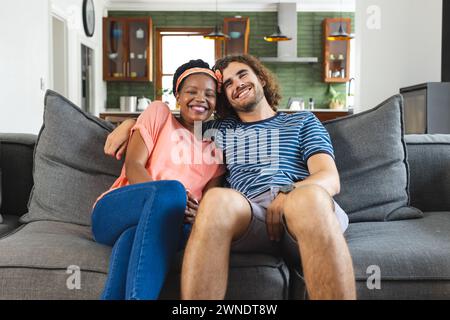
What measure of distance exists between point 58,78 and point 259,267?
5.34 m

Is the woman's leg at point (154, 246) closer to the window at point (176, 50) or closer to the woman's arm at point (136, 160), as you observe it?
the woman's arm at point (136, 160)

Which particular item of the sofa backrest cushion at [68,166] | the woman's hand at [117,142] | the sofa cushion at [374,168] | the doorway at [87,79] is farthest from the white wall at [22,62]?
the sofa cushion at [374,168]

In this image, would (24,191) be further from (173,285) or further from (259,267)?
(259,267)

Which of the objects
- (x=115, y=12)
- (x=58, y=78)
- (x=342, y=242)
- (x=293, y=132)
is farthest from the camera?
(x=115, y=12)

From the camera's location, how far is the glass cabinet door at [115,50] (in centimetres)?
821

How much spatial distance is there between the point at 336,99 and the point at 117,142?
6.93 m

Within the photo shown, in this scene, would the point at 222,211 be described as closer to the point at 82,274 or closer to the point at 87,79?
the point at 82,274

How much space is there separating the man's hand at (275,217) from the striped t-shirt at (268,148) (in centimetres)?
23

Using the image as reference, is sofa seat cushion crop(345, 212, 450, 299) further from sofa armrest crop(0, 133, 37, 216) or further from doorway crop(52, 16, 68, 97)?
doorway crop(52, 16, 68, 97)

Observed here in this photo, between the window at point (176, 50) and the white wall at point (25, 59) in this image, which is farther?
the window at point (176, 50)

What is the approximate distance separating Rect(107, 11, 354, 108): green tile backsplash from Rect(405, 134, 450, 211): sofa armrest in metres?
6.39

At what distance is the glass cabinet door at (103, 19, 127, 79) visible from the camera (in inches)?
323

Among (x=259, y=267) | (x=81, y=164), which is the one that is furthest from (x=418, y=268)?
(x=81, y=164)

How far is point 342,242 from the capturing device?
1298mm
